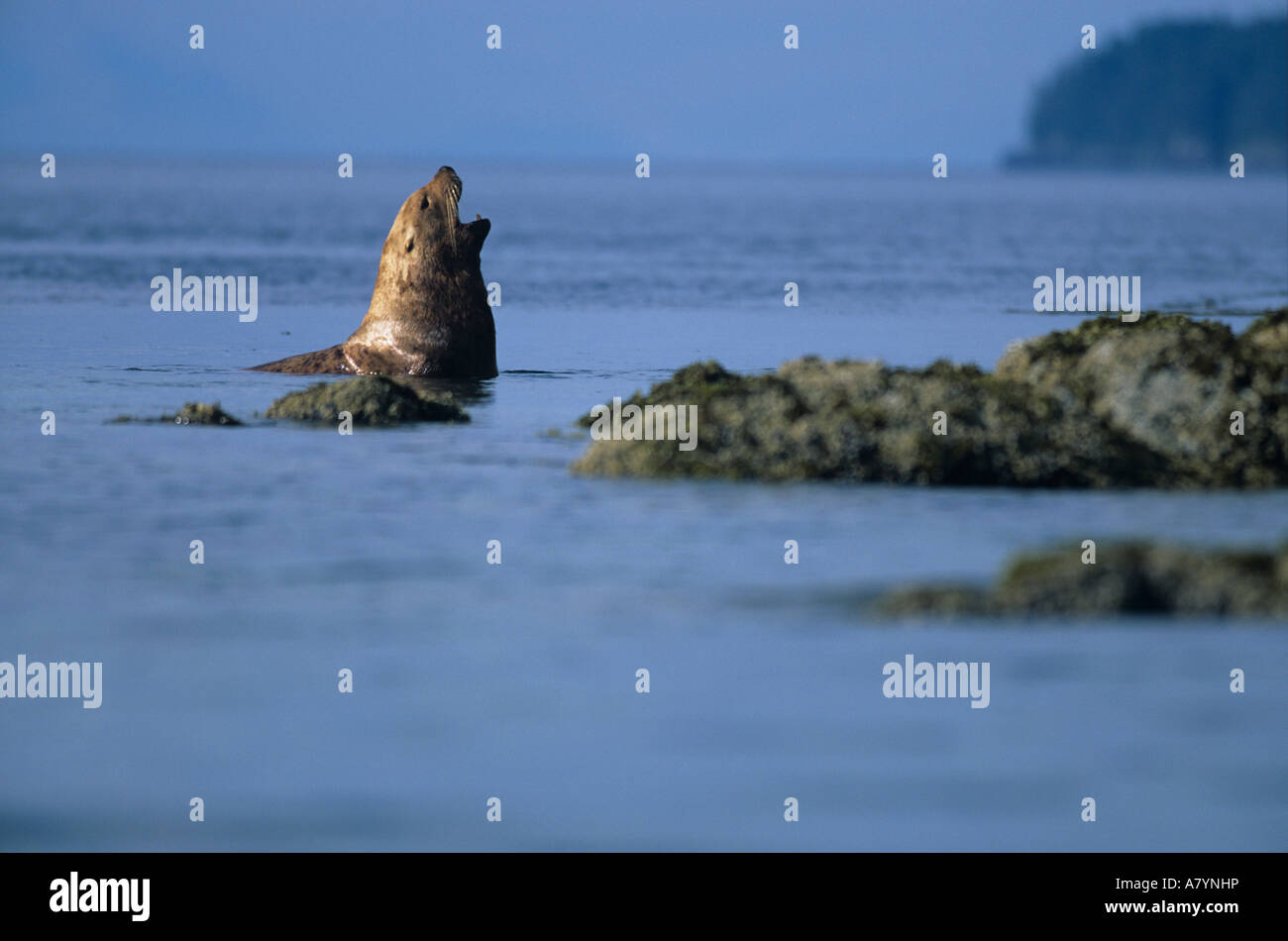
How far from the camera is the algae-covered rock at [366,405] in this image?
781 inches

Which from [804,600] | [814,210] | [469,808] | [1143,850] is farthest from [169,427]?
[814,210]

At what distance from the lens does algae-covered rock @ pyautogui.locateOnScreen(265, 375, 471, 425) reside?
65.1 ft

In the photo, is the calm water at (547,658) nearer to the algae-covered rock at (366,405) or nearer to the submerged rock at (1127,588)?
the submerged rock at (1127,588)

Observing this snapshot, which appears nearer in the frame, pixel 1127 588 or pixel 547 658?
pixel 547 658

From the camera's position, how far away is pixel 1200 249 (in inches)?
2657

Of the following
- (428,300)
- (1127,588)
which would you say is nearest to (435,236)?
(428,300)

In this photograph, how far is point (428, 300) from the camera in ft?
78.5

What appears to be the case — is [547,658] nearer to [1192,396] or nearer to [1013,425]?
[1013,425]

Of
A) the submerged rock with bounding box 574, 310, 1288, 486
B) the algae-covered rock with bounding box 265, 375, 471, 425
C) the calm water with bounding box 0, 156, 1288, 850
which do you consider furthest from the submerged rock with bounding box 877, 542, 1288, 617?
the algae-covered rock with bounding box 265, 375, 471, 425

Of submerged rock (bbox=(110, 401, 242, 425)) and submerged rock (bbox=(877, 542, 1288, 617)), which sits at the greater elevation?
submerged rock (bbox=(110, 401, 242, 425))

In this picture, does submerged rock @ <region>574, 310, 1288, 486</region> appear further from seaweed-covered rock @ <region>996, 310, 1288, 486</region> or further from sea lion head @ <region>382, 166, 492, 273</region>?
sea lion head @ <region>382, 166, 492, 273</region>

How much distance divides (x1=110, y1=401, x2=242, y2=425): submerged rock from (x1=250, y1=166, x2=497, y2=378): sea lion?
3.85 meters

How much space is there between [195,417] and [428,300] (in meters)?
4.55

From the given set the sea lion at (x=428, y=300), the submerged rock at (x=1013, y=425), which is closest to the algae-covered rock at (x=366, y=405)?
the submerged rock at (x=1013, y=425)
